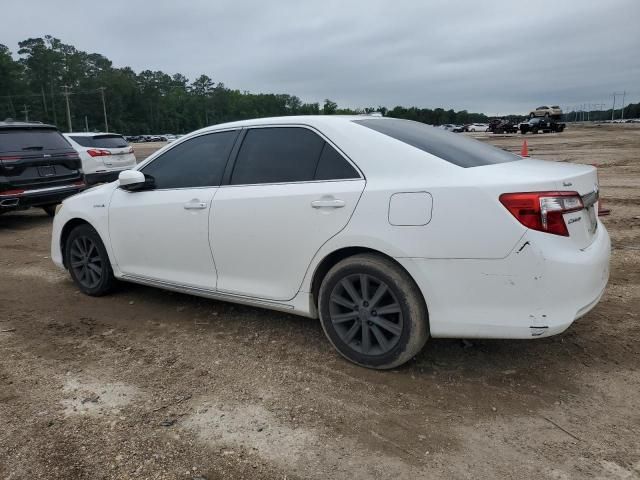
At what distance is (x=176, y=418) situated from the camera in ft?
9.56

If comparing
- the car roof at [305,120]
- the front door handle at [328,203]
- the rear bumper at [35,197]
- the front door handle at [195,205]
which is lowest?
the rear bumper at [35,197]

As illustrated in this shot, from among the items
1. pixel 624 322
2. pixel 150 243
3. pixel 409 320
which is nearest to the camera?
pixel 409 320

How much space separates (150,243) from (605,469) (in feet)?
11.7

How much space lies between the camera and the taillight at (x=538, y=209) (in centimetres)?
278

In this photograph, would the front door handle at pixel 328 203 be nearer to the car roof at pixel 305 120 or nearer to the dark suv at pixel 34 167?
the car roof at pixel 305 120

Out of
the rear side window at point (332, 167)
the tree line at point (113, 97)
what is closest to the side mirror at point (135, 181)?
the rear side window at point (332, 167)

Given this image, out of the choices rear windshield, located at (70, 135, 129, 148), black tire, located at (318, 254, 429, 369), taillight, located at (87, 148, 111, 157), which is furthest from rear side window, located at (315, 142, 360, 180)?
rear windshield, located at (70, 135, 129, 148)

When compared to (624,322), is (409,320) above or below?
above

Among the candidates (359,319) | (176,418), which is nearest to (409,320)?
(359,319)

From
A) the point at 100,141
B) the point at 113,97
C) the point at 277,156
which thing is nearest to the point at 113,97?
the point at 113,97

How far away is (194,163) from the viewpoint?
4.25 metres

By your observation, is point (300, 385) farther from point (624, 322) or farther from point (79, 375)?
point (624, 322)

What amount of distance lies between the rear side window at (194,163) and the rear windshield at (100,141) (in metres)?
8.73

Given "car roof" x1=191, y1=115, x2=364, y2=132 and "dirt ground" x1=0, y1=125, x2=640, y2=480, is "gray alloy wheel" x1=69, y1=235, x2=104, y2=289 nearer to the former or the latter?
"dirt ground" x1=0, y1=125, x2=640, y2=480
